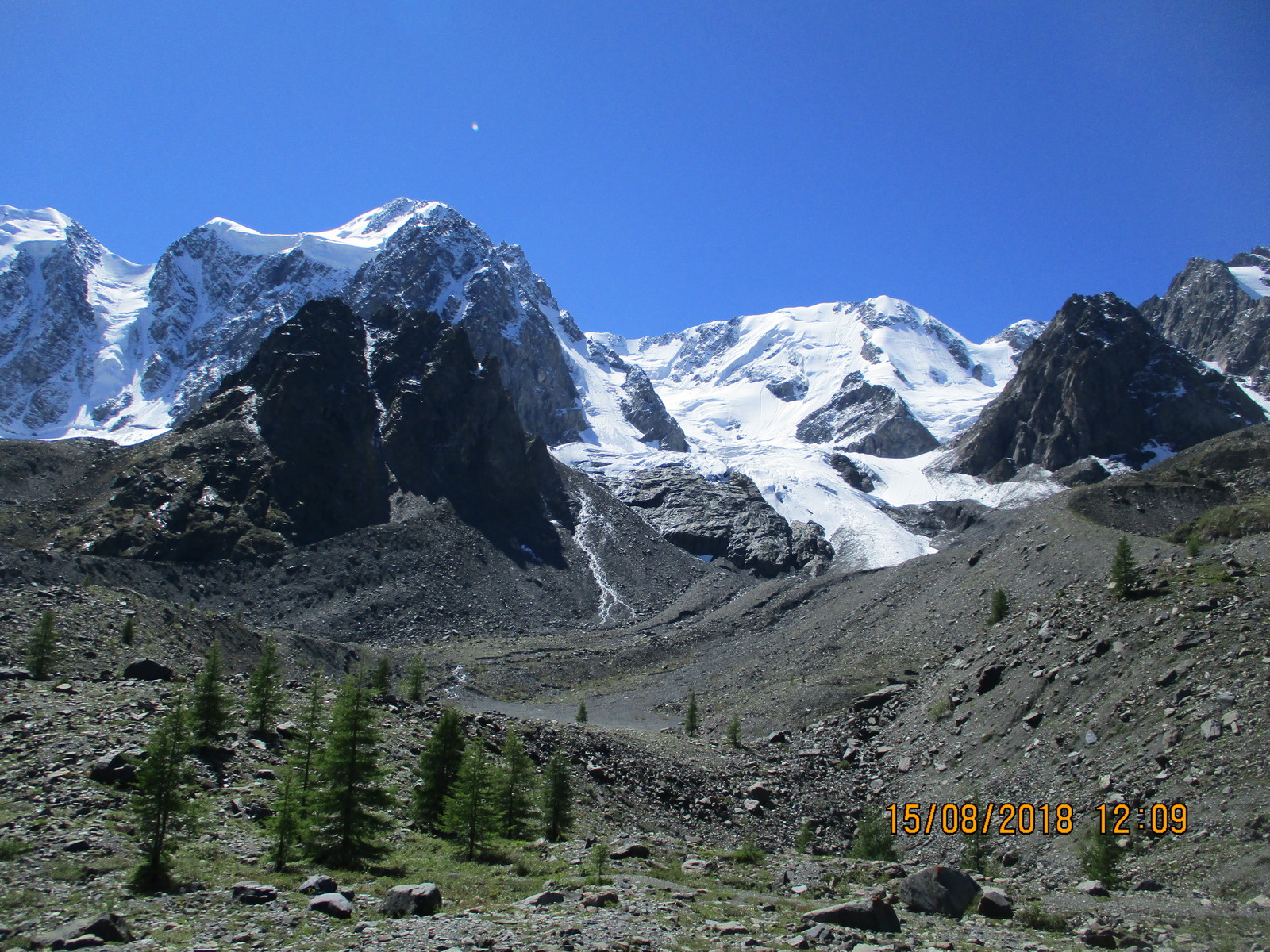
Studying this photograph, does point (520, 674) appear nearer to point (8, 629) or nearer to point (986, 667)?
point (8, 629)

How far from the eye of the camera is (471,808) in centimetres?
2441

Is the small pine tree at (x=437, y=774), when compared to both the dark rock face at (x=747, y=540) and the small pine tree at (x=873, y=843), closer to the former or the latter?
the small pine tree at (x=873, y=843)

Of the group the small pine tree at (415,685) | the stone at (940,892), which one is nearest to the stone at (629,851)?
the stone at (940,892)

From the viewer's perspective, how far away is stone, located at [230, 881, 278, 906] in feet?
56.5

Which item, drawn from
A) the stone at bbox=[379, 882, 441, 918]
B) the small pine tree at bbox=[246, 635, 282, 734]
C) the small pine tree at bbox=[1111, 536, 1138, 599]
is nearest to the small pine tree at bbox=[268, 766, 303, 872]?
the stone at bbox=[379, 882, 441, 918]

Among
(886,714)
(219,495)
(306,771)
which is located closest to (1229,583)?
(886,714)

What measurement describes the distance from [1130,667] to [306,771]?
31.7m

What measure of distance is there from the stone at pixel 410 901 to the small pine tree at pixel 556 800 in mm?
10879

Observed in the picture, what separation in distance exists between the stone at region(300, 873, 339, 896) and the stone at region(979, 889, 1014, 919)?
15.7 metres

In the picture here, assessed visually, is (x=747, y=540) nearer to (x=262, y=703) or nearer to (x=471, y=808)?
(x=262, y=703)

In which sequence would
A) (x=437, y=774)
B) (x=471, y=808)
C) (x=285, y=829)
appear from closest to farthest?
(x=285, y=829) < (x=471, y=808) < (x=437, y=774)

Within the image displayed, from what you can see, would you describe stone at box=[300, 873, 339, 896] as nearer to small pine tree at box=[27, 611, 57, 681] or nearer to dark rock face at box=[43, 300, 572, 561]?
small pine tree at box=[27, 611, 57, 681]

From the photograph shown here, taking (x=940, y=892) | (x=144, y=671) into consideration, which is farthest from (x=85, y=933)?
(x=144, y=671)

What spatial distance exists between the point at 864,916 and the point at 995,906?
401 centimetres
